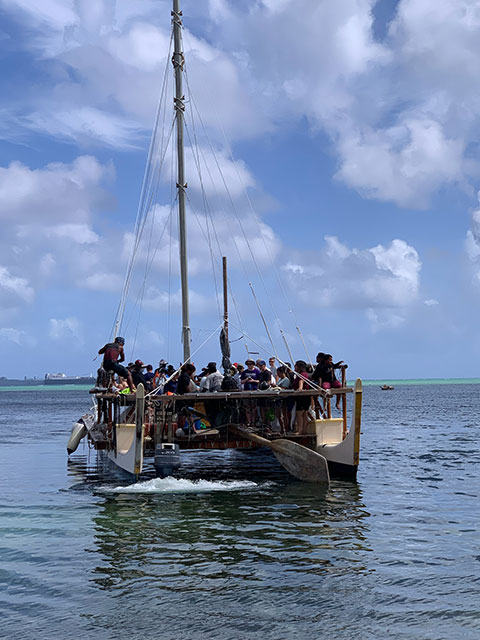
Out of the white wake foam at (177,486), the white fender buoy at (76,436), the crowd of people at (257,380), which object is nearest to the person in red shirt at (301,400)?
the crowd of people at (257,380)

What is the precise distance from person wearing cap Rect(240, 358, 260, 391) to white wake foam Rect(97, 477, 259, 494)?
326 cm

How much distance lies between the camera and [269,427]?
21.0 m

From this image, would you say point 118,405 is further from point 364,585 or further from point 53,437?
point 53,437

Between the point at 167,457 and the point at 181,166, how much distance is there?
38.1 feet

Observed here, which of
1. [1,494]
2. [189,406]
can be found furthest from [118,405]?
[1,494]

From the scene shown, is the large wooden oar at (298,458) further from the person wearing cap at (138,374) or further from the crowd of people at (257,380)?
the person wearing cap at (138,374)

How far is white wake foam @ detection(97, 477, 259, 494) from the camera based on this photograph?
18344 millimetres

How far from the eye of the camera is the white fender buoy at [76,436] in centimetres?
2803

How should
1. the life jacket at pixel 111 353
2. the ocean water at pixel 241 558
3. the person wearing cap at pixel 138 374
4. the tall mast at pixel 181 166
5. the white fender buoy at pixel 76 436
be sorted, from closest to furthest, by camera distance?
the ocean water at pixel 241 558, the life jacket at pixel 111 353, the person wearing cap at pixel 138 374, the tall mast at pixel 181 166, the white fender buoy at pixel 76 436

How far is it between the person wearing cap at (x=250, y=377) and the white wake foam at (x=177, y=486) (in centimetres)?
326

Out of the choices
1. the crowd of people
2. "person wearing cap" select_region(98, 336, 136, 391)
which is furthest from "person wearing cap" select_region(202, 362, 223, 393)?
"person wearing cap" select_region(98, 336, 136, 391)

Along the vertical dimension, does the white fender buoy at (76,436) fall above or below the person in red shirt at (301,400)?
below

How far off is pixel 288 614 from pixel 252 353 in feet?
52.5

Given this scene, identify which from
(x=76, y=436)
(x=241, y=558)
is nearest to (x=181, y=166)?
(x=76, y=436)
